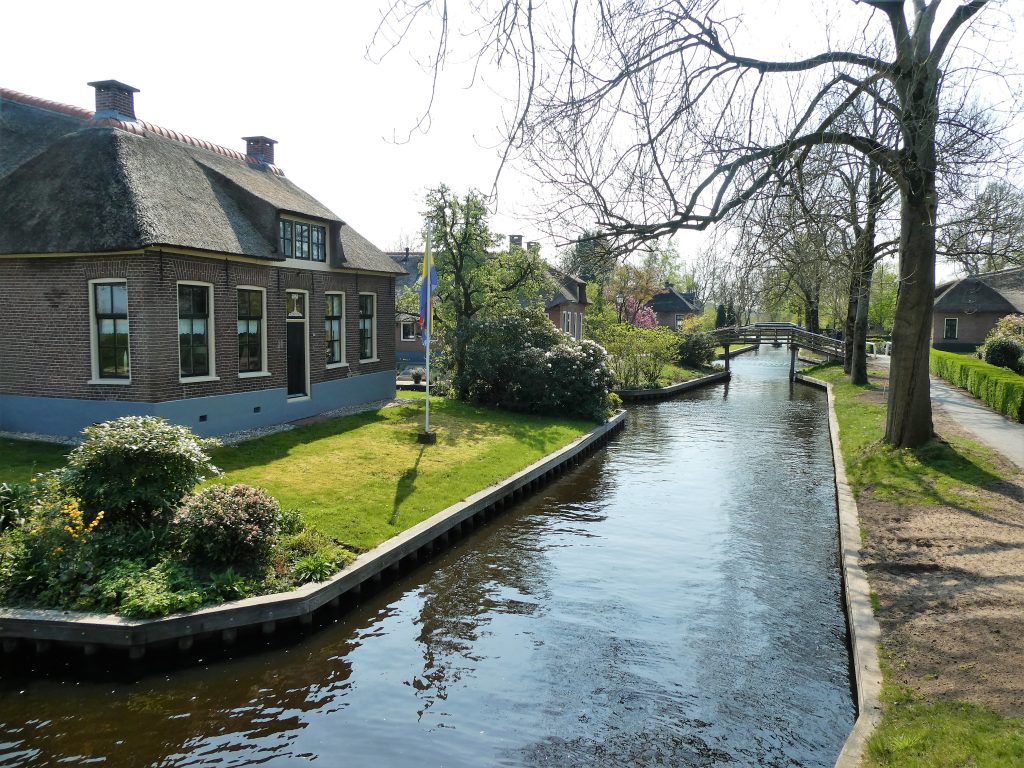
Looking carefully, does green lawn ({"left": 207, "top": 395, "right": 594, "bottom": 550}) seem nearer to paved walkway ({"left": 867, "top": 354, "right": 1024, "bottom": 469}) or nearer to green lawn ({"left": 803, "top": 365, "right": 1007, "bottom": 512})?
green lawn ({"left": 803, "top": 365, "right": 1007, "bottom": 512})

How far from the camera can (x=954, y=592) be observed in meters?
8.45

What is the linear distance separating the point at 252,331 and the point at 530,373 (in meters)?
8.70

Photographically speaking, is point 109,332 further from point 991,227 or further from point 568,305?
point 568,305

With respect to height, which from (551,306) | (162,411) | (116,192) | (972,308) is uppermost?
(116,192)

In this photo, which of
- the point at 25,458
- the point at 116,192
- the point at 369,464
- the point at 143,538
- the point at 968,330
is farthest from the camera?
the point at 968,330

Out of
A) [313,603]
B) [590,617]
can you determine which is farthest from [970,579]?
[313,603]

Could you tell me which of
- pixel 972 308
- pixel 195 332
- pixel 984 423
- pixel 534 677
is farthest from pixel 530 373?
pixel 972 308

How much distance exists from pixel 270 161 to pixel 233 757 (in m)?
19.4

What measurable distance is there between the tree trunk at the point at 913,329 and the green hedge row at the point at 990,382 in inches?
264

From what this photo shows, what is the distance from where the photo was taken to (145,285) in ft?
45.9

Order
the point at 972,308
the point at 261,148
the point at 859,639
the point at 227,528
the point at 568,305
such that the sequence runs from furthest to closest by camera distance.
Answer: the point at 972,308, the point at 568,305, the point at 261,148, the point at 227,528, the point at 859,639

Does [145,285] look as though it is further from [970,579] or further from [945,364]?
[945,364]

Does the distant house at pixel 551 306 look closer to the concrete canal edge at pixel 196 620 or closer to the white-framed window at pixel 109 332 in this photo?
the white-framed window at pixel 109 332

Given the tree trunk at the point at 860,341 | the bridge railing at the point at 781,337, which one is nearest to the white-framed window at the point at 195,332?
the tree trunk at the point at 860,341
